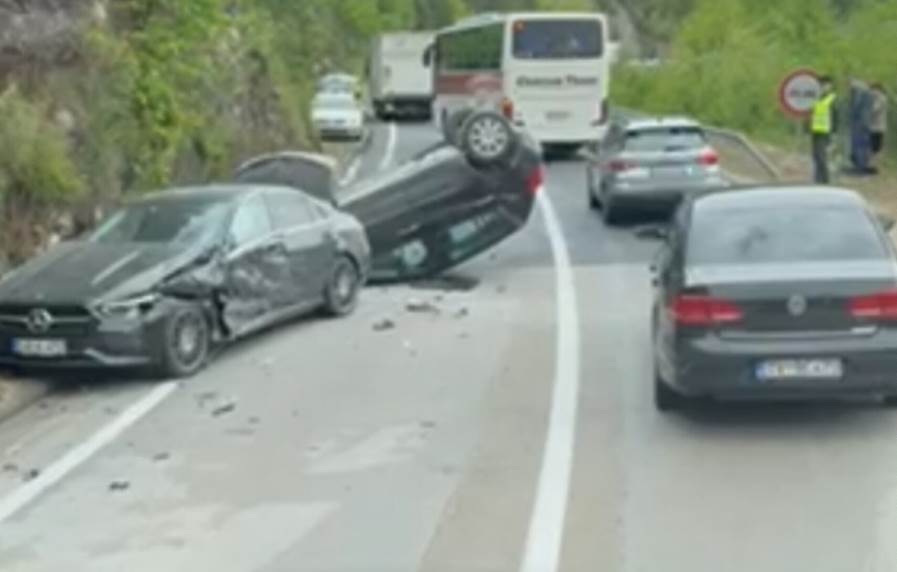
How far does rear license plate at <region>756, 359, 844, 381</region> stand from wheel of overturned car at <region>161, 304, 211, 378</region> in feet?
17.2

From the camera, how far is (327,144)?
4769 cm

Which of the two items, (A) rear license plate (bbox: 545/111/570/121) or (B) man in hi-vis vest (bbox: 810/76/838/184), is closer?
(B) man in hi-vis vest (bbox: 810/76/838/184)

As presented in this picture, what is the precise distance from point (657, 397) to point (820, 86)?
52.3 feet

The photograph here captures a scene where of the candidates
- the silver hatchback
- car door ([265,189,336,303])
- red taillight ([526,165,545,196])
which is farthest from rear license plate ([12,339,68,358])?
the silver hatchback

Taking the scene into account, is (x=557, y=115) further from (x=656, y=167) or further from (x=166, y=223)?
(x=166, y=223)

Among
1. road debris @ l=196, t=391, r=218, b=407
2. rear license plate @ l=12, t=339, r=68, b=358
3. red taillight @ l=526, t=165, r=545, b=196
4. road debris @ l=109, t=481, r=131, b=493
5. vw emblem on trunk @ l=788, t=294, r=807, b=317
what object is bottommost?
road debris @ l=196, t=391, r=218, b=407

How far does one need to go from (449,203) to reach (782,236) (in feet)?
28.7

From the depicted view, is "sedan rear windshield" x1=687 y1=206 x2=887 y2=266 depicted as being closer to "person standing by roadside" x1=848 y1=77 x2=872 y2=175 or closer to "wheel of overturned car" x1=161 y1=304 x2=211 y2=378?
"wheel of overturned car" x1=161 y1=304 x2=211 y2=378

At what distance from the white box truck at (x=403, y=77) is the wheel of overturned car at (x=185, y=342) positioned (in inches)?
2007

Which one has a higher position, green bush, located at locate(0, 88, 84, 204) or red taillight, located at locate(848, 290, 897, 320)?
green bush, located at locate(0, 88, 84, 204)

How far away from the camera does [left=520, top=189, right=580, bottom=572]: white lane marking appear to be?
27.2 feet

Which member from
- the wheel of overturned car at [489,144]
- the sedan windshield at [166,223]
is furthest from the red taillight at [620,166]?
the sedan windshield at [166,223]

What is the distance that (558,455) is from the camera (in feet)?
34.2

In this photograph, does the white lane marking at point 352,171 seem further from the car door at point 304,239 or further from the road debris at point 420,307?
the car door at point 304,239
